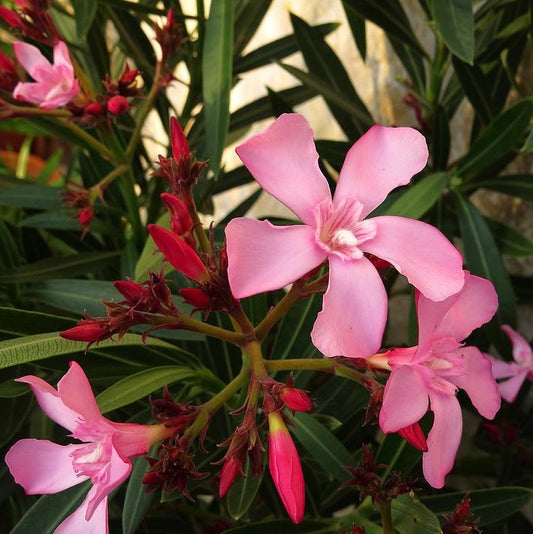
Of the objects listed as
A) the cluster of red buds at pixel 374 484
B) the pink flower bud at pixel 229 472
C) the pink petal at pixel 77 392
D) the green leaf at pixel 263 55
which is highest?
the green leaf at pixel 263 55

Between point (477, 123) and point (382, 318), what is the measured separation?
0.76 meters

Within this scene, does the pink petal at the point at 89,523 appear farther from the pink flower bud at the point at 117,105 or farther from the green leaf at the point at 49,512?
the pink flower bud at the point at 117,105

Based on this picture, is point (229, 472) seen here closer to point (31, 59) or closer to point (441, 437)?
point (441, 437)

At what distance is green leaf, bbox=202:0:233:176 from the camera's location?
2.54ft

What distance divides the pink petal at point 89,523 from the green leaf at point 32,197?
574 mm

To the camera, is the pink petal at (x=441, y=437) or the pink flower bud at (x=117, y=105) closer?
the pink petal at (x=441, y=437)

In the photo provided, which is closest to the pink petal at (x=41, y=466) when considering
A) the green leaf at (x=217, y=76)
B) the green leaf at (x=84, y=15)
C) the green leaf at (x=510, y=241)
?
the green leaf at (x=217, y=76)

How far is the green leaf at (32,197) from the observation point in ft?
3.25

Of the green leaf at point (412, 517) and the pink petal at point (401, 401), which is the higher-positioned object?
the pink petal at point (401, 401)

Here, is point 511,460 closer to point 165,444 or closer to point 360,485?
point 360,485

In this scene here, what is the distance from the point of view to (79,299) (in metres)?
0.79

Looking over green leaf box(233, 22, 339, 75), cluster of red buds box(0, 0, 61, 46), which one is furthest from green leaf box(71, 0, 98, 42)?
green leaf box(233, 22, 339, 75)

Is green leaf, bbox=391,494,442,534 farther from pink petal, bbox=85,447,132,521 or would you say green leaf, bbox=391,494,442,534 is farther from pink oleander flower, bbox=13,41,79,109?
pink oleander flower, bbox=13,41,79,109

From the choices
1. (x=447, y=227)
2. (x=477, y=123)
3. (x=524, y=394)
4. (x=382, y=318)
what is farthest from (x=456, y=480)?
(x=382, y=318)
